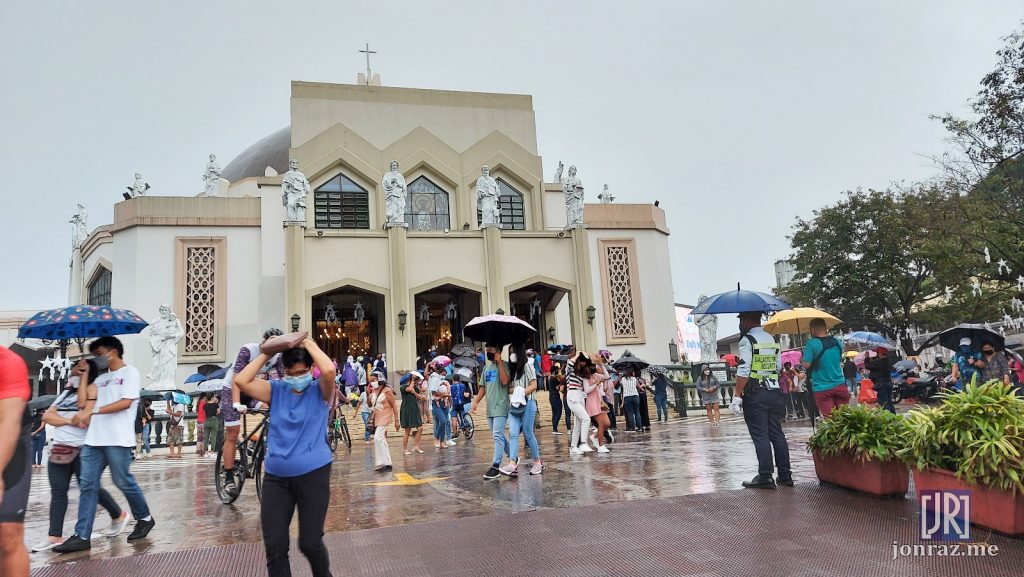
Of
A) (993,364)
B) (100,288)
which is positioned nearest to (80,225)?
(100,288)

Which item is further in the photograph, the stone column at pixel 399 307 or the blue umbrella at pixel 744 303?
the stone column at pixel 399 307

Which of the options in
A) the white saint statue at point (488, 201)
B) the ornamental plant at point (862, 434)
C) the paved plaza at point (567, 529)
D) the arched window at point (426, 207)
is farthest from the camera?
the arched window at point (426, 207)

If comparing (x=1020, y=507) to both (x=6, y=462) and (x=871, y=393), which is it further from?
(x=871, y=393)

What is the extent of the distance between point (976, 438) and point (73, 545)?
708cm

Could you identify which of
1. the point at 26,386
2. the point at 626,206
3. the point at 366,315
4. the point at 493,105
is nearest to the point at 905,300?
the point at 626,206

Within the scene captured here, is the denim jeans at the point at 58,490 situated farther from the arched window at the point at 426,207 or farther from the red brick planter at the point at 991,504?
the arched window at the point at 426,207

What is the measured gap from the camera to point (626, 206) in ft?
91.6

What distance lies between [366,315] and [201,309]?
607 centimetres

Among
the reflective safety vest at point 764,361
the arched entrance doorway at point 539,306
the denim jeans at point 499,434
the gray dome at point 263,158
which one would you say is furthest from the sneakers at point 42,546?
the gray dome at point 263,158

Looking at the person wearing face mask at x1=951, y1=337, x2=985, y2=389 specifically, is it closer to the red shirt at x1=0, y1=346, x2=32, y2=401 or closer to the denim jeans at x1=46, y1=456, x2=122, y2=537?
the denim jeans at x1=46, y1=456, x2=122, y2=537

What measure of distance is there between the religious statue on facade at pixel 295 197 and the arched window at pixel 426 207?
478 centimetres

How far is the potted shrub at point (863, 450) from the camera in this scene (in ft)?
19.7

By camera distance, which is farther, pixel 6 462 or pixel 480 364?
pixel 480 364

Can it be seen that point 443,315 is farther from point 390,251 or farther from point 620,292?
point 620,292
